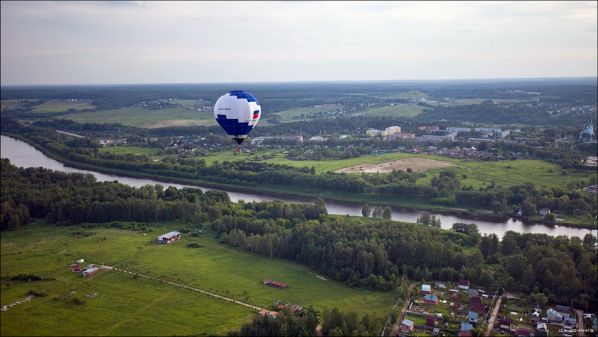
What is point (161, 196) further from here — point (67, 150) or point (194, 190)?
point (67, 150)

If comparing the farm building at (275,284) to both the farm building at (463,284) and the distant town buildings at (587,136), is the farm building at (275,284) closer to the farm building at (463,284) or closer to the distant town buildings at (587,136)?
the farm building at (463,284)

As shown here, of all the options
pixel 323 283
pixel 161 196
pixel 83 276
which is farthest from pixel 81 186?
pixel 323 283

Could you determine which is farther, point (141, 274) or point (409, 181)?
point (409, 181)

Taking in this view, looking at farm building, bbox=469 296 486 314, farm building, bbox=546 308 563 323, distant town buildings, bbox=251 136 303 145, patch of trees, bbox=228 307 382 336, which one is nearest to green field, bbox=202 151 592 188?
distant town buildings, bbox=251 136 303 145

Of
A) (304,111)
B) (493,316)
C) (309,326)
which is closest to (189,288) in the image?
(309,326)

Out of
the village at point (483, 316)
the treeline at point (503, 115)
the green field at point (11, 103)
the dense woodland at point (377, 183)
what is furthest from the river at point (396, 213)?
the treeline at point (503, 115)

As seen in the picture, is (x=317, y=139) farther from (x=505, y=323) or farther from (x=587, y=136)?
(x=505, y=323)
